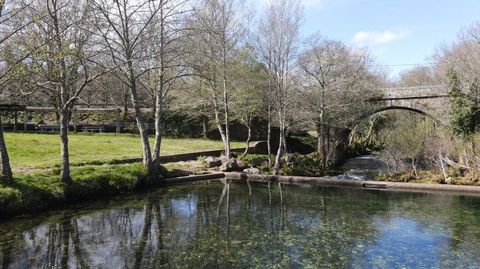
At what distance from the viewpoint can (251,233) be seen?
11625mm

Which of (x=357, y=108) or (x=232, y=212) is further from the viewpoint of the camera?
(x=357, y=108)

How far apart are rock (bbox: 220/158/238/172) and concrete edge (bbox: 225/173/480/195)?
2.34 feet

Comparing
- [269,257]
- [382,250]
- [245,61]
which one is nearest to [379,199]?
[382,250]

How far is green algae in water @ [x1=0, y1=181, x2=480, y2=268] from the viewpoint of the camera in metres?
9.21

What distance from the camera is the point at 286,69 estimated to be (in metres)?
24.2

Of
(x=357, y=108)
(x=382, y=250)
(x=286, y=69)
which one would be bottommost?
(x=382, y=250)

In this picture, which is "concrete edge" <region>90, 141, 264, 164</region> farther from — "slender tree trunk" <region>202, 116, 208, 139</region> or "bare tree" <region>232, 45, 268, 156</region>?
"slender tree trunk" <region>202, 116, 208, 139</region>

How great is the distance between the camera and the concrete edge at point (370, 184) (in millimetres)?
18406

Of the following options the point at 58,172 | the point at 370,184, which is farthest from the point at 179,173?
the point at 370,184

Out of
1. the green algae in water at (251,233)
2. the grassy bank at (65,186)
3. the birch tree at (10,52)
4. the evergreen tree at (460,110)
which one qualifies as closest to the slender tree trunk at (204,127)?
the grassy bank at (65,186)

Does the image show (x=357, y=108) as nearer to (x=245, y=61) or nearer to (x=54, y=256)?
(x=245, y=61)

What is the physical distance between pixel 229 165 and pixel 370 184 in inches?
311

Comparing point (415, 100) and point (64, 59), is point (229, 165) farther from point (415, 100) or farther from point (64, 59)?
point (415, 100)

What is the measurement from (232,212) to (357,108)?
15999 millimetres
